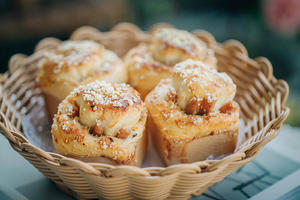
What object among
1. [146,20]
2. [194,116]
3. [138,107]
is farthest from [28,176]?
[146,20]

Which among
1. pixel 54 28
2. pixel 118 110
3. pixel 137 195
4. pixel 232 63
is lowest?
pixel 54 28

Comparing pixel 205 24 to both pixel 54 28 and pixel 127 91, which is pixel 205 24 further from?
pixel 127 91

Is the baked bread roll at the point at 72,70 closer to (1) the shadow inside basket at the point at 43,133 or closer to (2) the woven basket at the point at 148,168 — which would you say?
(1) the shadow inside basket at the point at 43,133

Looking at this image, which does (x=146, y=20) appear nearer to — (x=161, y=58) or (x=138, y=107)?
(x=161, y=58)

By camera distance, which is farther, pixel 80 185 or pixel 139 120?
pixel 139 120

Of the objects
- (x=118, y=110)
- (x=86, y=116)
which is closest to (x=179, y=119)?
(x=118, y=110)

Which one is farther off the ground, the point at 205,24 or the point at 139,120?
the point at 139,120

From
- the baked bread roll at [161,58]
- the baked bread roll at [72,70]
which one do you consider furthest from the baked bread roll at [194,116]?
the baked bread roll at [72,70]

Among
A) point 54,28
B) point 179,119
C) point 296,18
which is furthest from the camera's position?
point 54,28
